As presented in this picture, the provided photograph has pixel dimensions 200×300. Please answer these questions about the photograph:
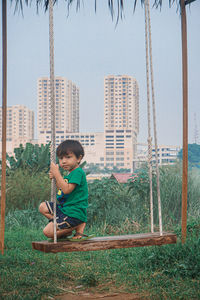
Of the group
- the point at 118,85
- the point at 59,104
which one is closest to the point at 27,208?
the point at 59,104

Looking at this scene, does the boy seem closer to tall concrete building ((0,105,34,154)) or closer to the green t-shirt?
the green t-shirt

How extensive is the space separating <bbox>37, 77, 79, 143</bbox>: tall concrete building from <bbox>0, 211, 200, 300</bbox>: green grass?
235 feet

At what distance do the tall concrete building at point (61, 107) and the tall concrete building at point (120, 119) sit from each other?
766cm

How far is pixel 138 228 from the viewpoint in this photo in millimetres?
6660

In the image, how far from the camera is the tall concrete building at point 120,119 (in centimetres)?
8056

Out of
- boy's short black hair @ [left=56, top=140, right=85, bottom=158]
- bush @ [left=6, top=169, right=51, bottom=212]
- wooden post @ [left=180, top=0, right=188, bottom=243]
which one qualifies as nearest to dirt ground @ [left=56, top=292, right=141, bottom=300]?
wooden post @ [left=180, top=0, right=188, bottom=243]

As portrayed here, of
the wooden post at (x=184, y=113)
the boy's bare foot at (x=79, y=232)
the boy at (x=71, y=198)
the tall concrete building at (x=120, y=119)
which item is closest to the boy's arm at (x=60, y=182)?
the boy at (x=71, y=198)

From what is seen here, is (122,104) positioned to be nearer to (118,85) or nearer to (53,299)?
(118,85)

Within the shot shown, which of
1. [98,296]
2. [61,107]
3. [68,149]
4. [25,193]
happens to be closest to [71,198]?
[68,149]

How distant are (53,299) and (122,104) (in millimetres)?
87764

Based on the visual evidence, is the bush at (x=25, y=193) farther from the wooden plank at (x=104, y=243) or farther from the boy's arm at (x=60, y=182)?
the wooden plank at (x=104, y=243)

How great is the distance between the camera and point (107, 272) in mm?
4238

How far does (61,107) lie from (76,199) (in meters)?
77.4

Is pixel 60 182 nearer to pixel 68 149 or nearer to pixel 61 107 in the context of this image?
pixel 68 149
